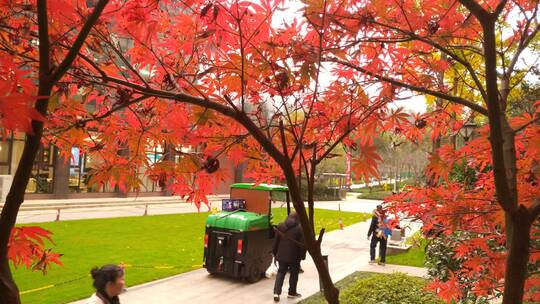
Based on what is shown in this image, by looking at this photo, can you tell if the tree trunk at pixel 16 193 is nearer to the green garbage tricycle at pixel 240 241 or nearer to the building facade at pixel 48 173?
the green garbage tricycle at pixel 240 241

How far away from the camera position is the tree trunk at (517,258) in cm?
189

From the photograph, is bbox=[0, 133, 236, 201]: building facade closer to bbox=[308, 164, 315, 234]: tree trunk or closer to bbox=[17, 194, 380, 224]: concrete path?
bbox=[17, 194, 380, 224]: concrete path

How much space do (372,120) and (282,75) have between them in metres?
0.91

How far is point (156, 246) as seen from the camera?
11172mm

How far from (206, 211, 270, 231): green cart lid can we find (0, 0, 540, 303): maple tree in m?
5.04

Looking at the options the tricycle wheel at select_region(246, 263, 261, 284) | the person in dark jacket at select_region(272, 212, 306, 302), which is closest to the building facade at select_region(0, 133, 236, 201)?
the tricycle wheel at select_region(246, 263, 261, 284)

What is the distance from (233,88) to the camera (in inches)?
106

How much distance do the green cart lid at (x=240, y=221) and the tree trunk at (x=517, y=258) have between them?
21.0ft

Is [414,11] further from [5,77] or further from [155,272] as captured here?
[155,272]

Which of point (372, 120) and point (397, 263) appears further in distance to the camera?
point (397, 263)

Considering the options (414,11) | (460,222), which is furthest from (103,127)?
(460,222)

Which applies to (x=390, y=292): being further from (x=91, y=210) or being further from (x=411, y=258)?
(x=91, y=210)

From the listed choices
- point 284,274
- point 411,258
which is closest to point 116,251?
point 284,274

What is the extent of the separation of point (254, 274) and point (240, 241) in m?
0.90
